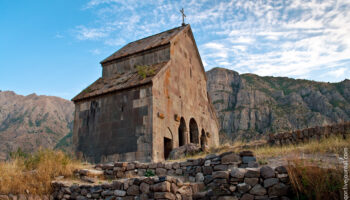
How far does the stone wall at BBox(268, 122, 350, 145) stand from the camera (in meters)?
7.77

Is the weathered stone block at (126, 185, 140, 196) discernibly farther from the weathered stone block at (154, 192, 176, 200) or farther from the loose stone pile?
the loose stone pile

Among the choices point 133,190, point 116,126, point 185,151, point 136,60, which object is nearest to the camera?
point 133,190

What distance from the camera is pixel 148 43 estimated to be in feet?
47.9

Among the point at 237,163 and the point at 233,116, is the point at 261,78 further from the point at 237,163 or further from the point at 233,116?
the point at 237,163

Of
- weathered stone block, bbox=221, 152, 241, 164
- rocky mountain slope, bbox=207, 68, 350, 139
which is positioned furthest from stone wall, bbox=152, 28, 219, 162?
rocky mountain slope, bbox=207, 68, 350, 139

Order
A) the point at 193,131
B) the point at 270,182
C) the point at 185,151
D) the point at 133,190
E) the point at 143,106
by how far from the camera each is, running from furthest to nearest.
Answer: the point at 193,131
the point at 143,106
the point at 185,151
the point at 133,190
the point at 270,182

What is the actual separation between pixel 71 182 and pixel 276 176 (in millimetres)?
5531

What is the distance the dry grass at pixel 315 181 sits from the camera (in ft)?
14.5

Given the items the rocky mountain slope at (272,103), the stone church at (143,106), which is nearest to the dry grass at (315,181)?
the stone church at (143,106)

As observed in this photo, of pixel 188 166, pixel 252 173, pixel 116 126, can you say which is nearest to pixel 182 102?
pixel 116 126

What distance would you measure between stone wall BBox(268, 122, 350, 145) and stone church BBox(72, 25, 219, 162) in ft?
13.6

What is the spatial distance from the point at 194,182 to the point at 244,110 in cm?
5381

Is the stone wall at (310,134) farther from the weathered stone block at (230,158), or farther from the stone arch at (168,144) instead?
the stone arch at (168,144)

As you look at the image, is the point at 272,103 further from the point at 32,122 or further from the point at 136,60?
the point at 32,122
